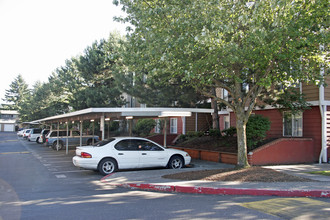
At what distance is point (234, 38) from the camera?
10.9 meters

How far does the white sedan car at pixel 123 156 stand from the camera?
11.6 metres

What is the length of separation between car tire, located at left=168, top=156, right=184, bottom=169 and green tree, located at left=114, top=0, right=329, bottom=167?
115 inches

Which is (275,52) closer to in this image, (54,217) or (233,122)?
(54,217)

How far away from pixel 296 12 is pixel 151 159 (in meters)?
7.69

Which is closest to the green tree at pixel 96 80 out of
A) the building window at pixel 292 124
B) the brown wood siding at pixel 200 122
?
the brown wood siding at pixel 200 122

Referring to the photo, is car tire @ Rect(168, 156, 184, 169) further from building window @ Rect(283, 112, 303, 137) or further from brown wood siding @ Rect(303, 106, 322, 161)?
brown wood siding @ Rect(303, 106, 322, 161)

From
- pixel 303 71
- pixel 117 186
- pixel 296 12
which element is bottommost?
pixel 117 186

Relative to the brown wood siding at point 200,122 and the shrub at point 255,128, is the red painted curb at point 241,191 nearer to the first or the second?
the shrub at point 255,128

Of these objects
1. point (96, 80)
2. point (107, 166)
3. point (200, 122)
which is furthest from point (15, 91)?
point (107, 166)

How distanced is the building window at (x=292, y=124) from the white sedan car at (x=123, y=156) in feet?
22.1

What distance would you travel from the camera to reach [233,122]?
20.0 meters

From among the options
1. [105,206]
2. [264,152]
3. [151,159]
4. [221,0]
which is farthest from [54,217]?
[264,152]

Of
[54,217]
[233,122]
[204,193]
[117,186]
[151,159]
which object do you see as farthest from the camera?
[233,122]

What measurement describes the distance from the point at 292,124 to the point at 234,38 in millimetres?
7359
